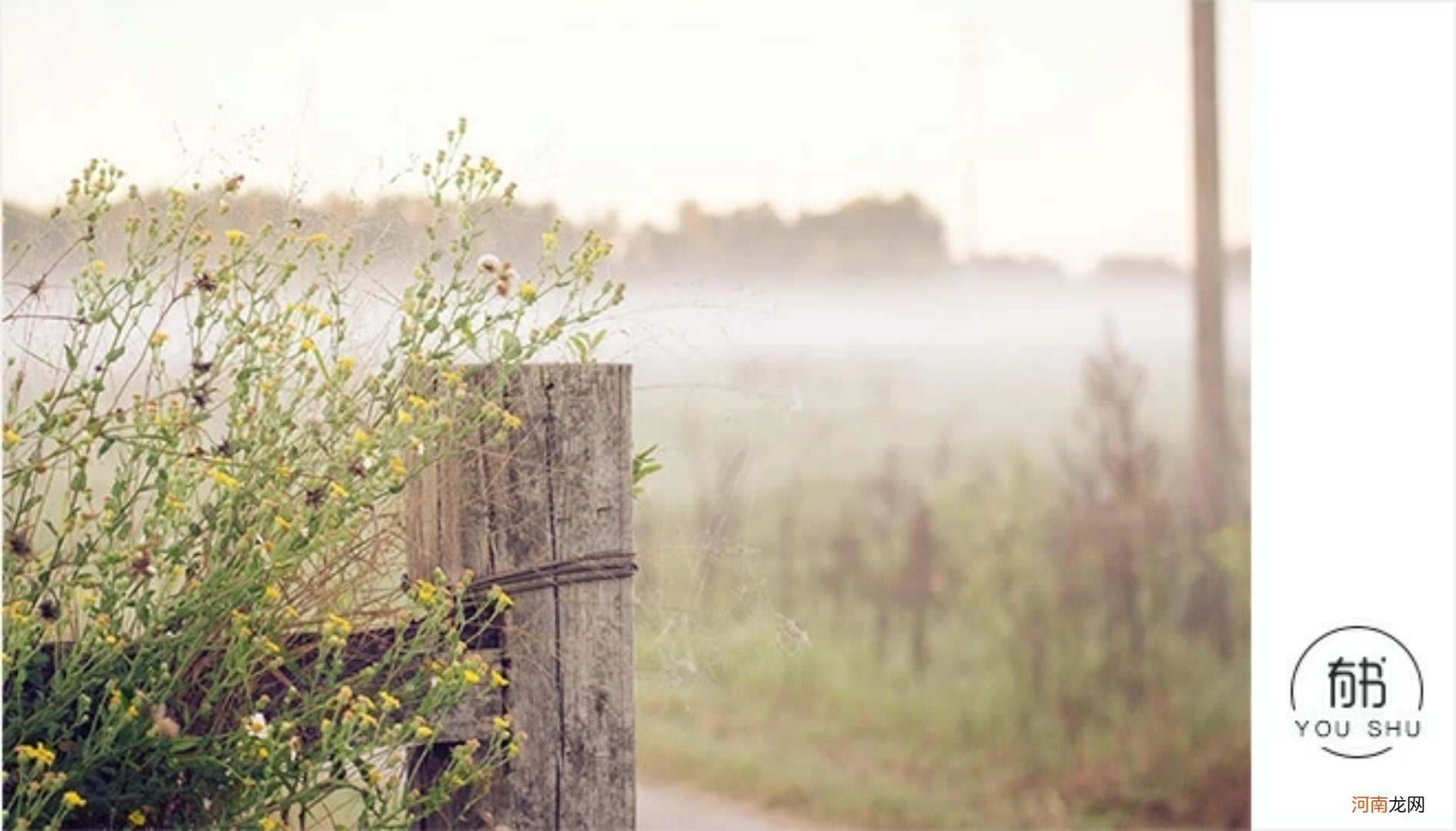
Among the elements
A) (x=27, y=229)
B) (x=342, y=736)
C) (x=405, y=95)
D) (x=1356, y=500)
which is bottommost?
(x=342, y=736)

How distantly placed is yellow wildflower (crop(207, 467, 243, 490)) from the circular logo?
4.96 feet

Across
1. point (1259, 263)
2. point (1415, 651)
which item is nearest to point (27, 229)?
point (1259, 263)

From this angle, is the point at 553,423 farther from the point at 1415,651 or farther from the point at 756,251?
the point at 756,251

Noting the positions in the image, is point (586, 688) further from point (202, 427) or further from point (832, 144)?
point (832, 144)

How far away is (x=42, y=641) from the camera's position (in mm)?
1481

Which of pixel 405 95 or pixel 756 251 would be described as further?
pixel 756 251

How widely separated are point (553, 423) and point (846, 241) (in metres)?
1.84

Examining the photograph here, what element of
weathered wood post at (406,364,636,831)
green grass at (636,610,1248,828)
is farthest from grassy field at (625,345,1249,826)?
weathered wood post at (406,364,636,831)

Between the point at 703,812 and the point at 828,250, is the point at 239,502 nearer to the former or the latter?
the point at 703,812

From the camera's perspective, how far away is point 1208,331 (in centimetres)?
348

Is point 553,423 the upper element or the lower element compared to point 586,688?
upper

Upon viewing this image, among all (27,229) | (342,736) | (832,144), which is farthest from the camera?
(832,144)

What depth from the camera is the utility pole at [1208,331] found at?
3.41m

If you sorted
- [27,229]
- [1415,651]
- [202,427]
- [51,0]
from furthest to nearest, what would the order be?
[1415,651] → [51,0] → [27,229] → [202,427]
